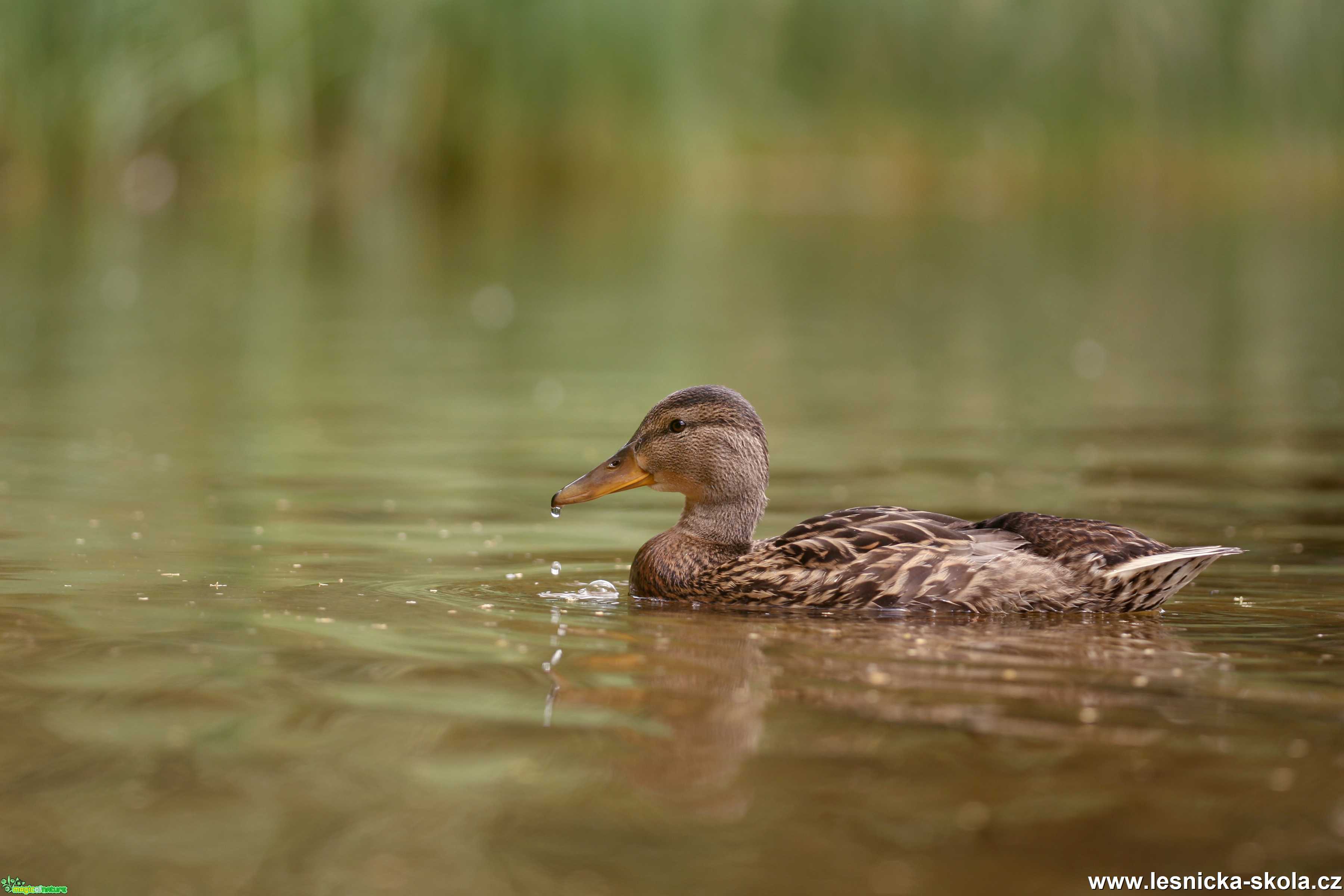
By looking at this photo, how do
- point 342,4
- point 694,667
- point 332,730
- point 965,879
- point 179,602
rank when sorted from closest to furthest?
point 965,879 → point 332,730 → point 694,667 → point 179,602 → point 342,4

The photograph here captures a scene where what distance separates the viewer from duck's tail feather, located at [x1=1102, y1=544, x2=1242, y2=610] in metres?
6.09

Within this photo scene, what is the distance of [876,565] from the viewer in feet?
21.1

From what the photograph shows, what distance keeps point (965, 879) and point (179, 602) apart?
340 centimetres

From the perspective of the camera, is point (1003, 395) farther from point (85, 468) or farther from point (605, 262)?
point (605, 262)

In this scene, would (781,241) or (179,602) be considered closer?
(179,602)

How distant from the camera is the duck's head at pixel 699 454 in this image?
278 inches

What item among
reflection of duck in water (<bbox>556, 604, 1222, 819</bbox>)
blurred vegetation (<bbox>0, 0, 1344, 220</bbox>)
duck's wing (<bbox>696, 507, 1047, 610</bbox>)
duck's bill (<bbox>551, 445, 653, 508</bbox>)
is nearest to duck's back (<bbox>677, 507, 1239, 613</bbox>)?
duck's wing (<bbox>696, 507, 1047, 610</bbox>)

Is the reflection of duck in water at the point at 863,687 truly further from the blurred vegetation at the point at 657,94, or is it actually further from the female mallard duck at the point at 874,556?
the blurred vegetation at the point at 657,94

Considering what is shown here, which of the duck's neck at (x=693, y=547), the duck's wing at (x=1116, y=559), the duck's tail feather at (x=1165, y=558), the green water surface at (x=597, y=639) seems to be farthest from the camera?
the duck's neck at (x=693, y=547)

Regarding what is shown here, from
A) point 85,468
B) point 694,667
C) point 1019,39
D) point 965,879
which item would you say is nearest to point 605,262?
point 1019,39

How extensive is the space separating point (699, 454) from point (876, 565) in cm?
97

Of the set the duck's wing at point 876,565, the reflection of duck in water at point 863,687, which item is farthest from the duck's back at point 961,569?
the reflection of duck in water at point 863,687

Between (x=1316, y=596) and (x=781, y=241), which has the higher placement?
(x=781, y=241)

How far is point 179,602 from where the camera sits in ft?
20.1
